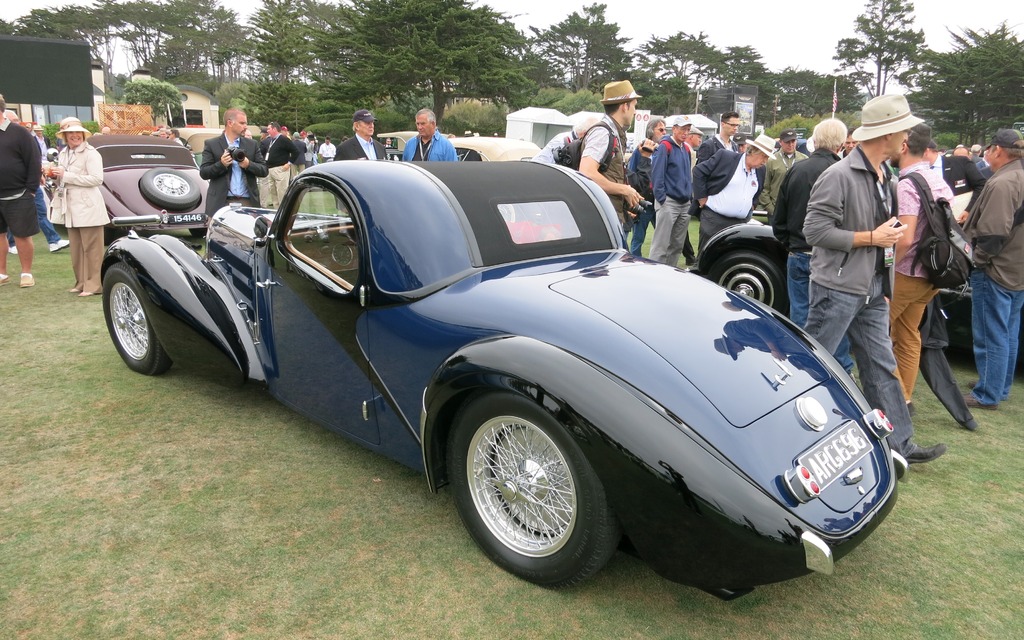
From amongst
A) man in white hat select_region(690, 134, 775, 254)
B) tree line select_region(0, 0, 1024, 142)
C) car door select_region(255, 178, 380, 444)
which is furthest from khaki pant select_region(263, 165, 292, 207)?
tree line select_region(0, 0, 1024, 142)

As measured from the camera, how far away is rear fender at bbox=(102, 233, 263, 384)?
13.1 feet

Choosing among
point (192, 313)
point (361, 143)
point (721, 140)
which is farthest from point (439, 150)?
point (192, 313)

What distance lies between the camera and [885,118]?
3438 millimetres

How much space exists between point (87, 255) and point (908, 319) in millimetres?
7570

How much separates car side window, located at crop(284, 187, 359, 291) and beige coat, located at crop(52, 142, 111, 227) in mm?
4462

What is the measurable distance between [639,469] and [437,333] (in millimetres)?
1074

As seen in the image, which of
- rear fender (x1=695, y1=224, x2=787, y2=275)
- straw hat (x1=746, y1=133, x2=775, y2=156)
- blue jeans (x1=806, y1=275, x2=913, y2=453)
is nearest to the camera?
blue jeans (x1=806, y1=275, x2=913, y2=453)

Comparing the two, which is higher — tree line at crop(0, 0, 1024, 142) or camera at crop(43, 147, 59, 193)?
tree line at crop(0, 0, 1024, 142)

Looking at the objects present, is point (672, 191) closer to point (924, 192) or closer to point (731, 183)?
point (731, 183)

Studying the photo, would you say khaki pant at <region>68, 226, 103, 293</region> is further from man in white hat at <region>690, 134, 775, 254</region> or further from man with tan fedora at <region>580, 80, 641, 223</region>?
man in white hat at <region>690, 134, 775, 254</region>

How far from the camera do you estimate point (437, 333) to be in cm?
285

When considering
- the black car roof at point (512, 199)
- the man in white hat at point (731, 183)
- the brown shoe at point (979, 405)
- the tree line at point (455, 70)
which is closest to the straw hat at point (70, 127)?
the black car roof at point (512, 199)

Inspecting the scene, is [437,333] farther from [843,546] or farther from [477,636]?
[843,546]

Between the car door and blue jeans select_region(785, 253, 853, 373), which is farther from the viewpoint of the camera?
blue jeans select_region(785, 253, 853, 373)
